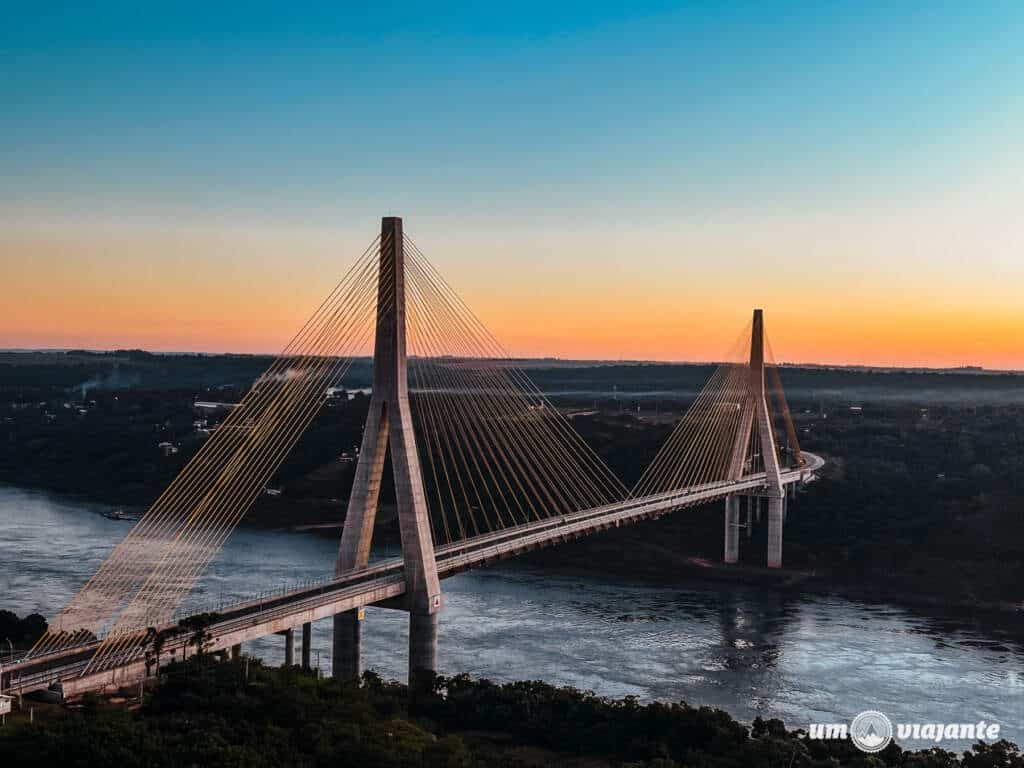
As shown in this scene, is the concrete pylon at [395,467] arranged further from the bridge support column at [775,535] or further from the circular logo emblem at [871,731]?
the bridge support column at [775,535]

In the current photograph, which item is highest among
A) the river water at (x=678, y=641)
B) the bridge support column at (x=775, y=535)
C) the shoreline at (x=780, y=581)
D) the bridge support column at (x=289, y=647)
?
the bridge support column at (x=289, y=647)

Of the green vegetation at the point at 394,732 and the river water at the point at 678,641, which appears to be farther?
the river water at the point at 678,641

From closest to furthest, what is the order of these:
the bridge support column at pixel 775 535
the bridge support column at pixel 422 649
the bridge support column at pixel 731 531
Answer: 1. the bridge support column at pixel 422 649
2. the bridge support column at pixel 775 535
3. the bridge support column at pixel 731 531

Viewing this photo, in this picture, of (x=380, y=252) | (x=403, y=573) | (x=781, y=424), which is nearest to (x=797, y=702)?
(x=403, y=573)

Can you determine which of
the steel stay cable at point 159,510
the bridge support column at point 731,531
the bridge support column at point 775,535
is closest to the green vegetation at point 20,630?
the steel stay cable at point 159,510

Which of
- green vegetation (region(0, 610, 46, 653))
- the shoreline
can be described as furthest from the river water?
green vegetation (region(0, 610, 46, 653))

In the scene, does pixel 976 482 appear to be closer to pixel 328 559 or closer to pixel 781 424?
pixel 328 559

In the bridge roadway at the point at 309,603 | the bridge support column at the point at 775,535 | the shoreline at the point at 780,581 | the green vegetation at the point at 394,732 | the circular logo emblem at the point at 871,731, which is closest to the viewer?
the green vegetation at the point at 394,732
